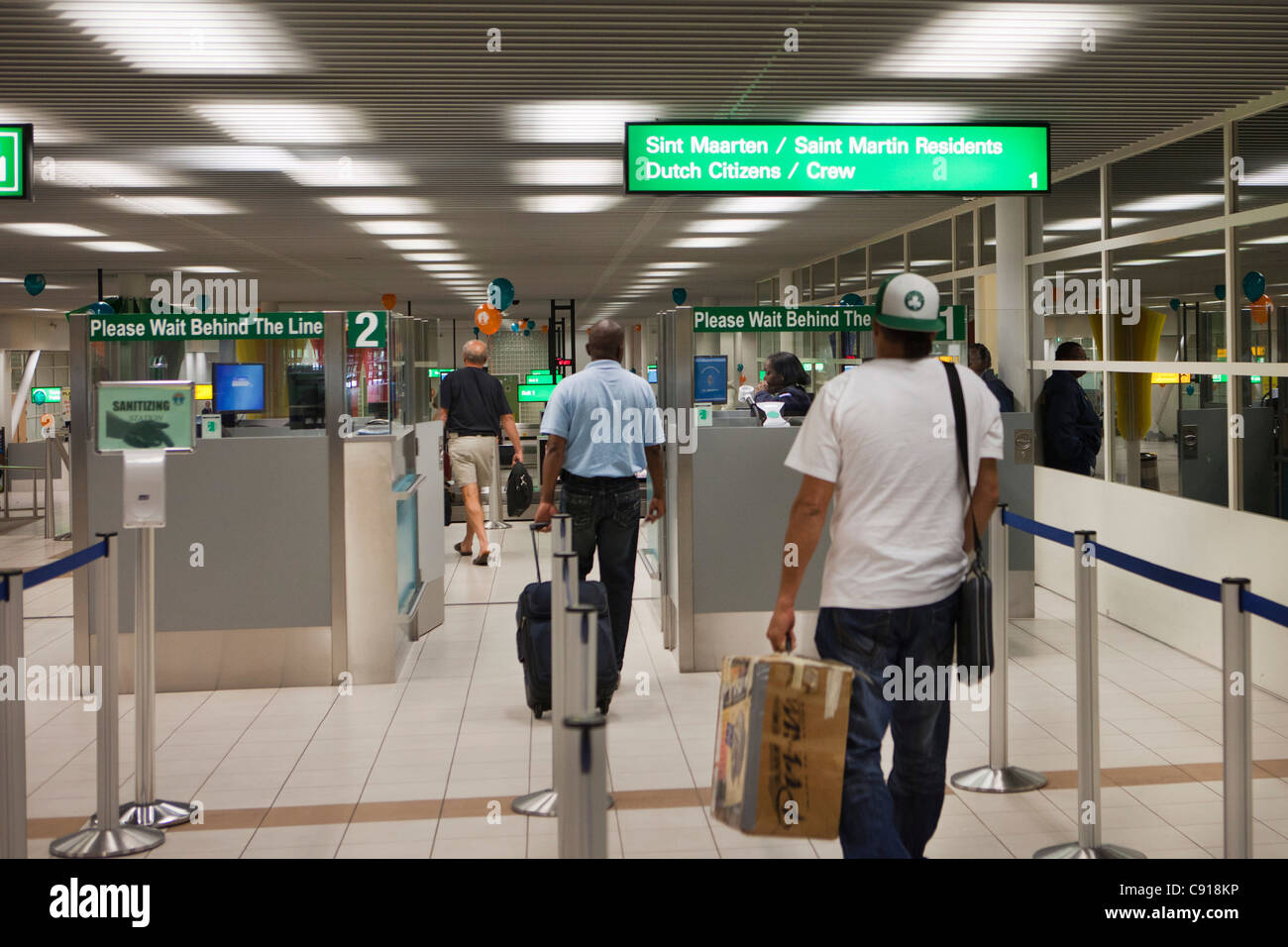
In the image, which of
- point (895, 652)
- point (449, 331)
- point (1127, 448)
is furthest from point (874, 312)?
point (449, 331)

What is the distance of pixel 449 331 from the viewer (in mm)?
41250

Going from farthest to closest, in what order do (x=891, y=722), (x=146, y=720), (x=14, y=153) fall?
(x=14, y=153) < (x=146, y=720) < (x=891, y=722)

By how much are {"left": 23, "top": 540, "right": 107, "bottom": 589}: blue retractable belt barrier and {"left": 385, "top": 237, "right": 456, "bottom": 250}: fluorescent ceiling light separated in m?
9.96

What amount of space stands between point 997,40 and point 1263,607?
138 inches

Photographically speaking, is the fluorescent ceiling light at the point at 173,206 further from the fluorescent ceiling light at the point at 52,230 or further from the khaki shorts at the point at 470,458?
the khaki shorts at the point at 470,458

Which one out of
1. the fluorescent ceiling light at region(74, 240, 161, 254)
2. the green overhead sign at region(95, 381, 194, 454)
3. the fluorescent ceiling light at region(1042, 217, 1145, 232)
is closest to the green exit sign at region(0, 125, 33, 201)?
the green overhead sign at region(95, 381, 194, 454)

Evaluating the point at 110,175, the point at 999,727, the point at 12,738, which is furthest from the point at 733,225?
the point at 12,738

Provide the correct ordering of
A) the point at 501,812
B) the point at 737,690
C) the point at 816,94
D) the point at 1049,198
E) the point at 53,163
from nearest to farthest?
the point at 737,690, the point at 501,812, the point at 816,94, the point at 53,163, the point at 1049,198

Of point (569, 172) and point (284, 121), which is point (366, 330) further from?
point (569, 172)

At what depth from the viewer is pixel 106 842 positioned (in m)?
3.90

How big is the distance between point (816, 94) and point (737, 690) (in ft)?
14.9

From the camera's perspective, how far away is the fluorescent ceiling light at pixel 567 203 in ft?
34.4

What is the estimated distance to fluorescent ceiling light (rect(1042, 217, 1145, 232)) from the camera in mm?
8386
